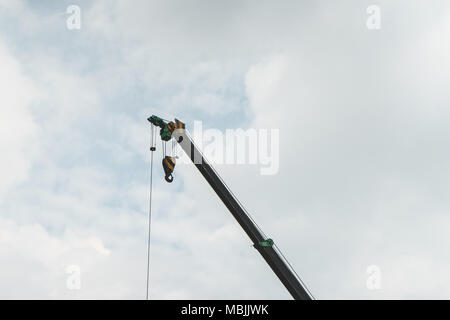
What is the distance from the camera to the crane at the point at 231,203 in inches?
752

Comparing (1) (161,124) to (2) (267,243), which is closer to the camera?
(2) (267,243)

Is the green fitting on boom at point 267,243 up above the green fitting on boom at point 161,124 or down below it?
below

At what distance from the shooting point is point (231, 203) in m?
19.9

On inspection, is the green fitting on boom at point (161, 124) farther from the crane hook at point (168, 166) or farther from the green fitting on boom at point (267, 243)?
the green fitting on boom at point (267, 243)

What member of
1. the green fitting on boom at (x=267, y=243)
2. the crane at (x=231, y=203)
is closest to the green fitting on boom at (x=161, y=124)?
the crane at (x=231, y=203)

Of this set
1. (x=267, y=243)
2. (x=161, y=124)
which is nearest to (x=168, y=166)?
(x=161, y=124)

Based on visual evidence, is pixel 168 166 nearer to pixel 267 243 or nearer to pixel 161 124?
pixel 161 124

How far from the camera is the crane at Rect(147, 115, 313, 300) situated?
19.1 metres

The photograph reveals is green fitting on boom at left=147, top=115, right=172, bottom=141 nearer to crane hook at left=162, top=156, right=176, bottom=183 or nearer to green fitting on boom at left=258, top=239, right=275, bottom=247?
crane hook at left=162, top=156, right=176, bottom=183
